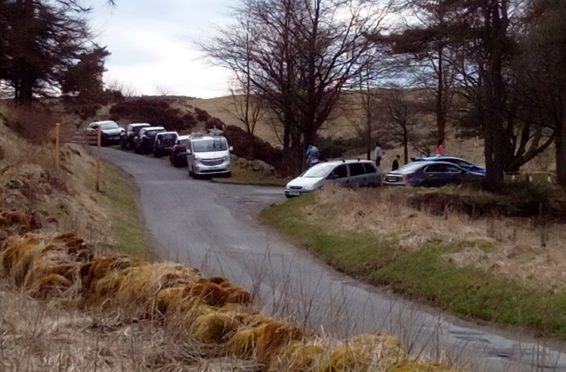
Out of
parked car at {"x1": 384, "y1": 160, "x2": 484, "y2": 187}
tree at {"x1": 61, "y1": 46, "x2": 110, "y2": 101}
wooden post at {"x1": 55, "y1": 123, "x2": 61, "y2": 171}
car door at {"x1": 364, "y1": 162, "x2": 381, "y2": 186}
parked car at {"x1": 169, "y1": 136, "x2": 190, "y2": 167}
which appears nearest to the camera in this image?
wooden post at {"x1": 55, "y1": 123, "x2": 61, "y2": 171}

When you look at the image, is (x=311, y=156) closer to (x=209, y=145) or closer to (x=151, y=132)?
(x=209, y=145)

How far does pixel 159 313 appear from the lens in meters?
7.87

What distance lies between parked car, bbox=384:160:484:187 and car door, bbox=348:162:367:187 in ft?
6.23

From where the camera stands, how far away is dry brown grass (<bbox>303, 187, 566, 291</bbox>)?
17609mm

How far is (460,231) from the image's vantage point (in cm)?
2172

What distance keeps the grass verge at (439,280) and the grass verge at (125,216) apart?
4.57 m

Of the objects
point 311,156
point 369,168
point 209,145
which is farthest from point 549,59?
point 209,145

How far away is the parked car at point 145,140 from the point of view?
59.4m

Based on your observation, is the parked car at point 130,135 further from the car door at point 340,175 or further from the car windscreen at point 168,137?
the car door at point 340,175

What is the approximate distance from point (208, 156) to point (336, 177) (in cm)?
1198

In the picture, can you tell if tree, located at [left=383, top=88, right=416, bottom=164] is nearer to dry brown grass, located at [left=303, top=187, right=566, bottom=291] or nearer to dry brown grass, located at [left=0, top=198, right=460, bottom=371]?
dry brown grass, located at [left=303, top=187, right=566, bottom=291]

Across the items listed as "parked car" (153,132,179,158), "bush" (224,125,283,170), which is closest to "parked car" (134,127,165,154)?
"parked car" (153,132,179,158)

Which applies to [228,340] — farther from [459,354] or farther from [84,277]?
[84,277]

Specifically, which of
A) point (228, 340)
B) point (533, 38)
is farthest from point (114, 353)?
point (533, 38)
